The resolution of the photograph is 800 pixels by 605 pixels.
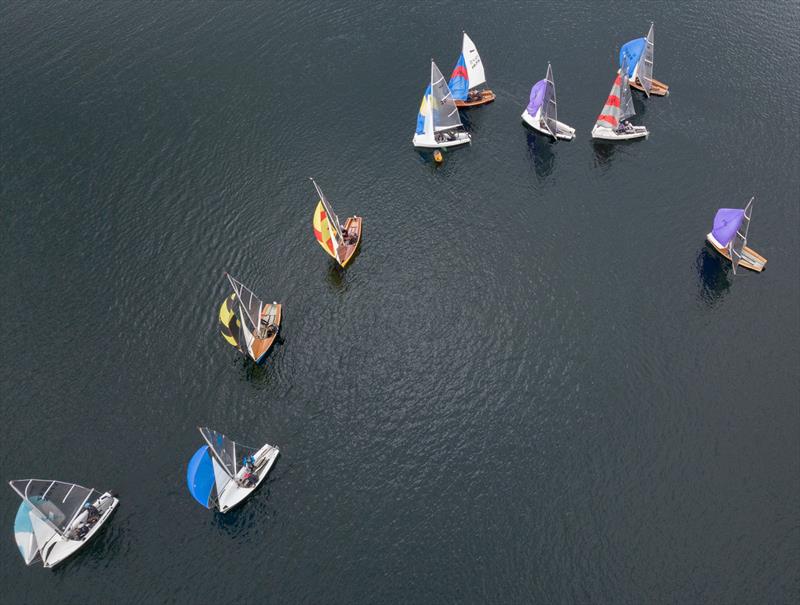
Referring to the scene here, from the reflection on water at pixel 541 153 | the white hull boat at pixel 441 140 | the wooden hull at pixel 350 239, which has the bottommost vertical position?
the reflection on water at pixel 541 153

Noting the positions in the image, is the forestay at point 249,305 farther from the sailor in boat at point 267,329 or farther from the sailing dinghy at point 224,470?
the sailing dinghy at point 224,470

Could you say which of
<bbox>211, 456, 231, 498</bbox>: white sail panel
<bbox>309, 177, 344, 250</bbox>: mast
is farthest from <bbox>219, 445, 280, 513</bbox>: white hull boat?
<bbox>309, 177, 344, 250</bbox>: mast

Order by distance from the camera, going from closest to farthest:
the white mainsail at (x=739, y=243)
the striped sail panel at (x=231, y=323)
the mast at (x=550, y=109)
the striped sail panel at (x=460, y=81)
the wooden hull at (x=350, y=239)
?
the striped sail panel at (x=231, y=323) < the white mainsail at (x=739, y=243) < the wooden hull at (x=350, y=239) < the mast at (x=550, y=109) < the striped sail panel at (x=460, y=81)

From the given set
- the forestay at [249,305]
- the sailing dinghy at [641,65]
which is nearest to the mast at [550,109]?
the sailing dinghy at [641,65]

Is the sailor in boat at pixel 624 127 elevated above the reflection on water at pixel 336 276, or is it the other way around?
the reflection on water at pixel 336 276

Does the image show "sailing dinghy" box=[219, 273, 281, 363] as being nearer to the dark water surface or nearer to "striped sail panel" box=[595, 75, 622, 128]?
the dark water surface

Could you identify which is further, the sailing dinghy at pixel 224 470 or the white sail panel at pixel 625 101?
the white sail panel at pixel 625 101

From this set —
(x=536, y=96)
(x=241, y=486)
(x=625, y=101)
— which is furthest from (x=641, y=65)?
→ (x=241, y=486)
